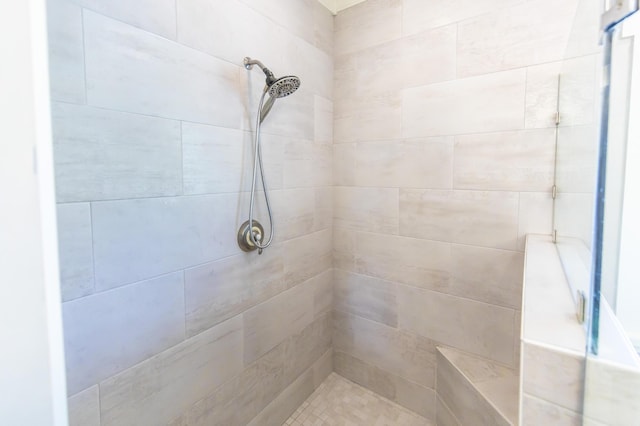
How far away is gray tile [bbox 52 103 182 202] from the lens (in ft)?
2.61

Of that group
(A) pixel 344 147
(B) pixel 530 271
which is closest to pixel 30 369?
(B) pixel 530 271

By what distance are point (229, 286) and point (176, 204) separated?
437mm

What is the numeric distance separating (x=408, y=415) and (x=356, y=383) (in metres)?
0.37

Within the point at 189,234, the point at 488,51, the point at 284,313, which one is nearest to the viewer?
the point at 189,234

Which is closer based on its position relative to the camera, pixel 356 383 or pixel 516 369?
pixel 516 369

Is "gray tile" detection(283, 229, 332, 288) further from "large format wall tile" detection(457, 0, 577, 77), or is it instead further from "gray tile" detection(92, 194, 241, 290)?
"large format wall tile" detection(457, 0, 577, 77)

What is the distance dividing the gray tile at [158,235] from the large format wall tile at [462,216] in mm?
979


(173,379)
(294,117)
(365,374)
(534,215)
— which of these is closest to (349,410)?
(365,374)

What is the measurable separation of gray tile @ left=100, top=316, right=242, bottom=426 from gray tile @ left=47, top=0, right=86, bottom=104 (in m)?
0.88

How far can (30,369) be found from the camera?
375 mm

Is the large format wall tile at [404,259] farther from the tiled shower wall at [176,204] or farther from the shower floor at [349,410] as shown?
the shower floor at [349,410]

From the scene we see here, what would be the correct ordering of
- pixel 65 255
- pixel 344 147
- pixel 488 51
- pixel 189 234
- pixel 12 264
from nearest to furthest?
1. pixel 12 264
2. pixel 65 255
3. pixel 189 234
4. pixel 488 51
5. pixel 344 147

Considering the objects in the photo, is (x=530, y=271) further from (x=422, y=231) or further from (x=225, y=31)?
(x=225, y=31)

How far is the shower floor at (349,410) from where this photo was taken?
1.64 metres
